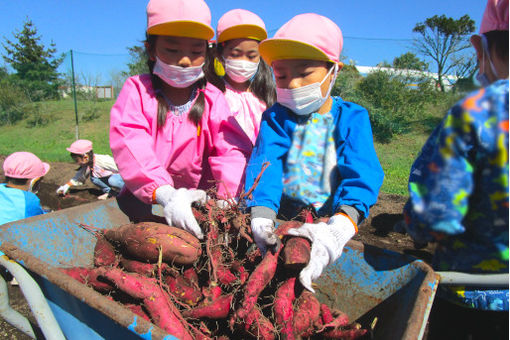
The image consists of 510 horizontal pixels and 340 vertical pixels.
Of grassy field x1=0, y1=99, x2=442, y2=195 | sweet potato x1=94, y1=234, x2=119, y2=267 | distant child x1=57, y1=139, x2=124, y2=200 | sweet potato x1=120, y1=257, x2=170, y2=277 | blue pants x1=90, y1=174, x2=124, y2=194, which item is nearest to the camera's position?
sweet potato x1=120, y1=257, x2=170, y2=277

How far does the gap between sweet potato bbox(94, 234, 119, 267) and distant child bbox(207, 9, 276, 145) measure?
47.9 inches

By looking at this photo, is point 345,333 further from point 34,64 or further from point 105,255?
point 34,64

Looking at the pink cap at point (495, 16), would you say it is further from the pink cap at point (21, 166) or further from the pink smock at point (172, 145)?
the pink cap at point (21, 166)

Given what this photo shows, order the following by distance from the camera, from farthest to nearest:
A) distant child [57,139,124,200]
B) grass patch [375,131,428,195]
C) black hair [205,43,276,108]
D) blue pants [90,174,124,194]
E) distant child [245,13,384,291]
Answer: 1. grass patch [375,131,428,195]
2. distant child [57,139,124,200]
3. blue pants [90,174,124,194]
4. black hair [205,43,276,108]
5. distant child [245,13,384,291]

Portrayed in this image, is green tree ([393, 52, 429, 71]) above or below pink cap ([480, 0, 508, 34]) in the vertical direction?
above

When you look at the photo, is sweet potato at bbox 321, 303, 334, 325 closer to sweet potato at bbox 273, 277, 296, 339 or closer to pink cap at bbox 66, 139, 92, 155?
sweet potato at bbox 273, 277, 296, 339

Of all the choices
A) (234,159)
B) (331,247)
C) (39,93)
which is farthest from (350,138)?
(39,93)

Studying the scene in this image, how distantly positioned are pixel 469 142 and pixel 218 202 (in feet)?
4.73

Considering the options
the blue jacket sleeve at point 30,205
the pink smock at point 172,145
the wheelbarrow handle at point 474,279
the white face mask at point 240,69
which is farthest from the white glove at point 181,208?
the blue jacket sleeve at point 30,205

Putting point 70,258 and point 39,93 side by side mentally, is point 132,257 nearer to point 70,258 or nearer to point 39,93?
point 70,258

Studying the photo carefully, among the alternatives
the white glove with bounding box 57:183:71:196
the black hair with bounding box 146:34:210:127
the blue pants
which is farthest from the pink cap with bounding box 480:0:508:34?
the white glove with bounding box 57:183:71:196

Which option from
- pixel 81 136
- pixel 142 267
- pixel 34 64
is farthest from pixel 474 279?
pixel 34 64

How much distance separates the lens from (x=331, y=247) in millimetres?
1642

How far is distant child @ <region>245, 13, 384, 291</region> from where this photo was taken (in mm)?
1814
